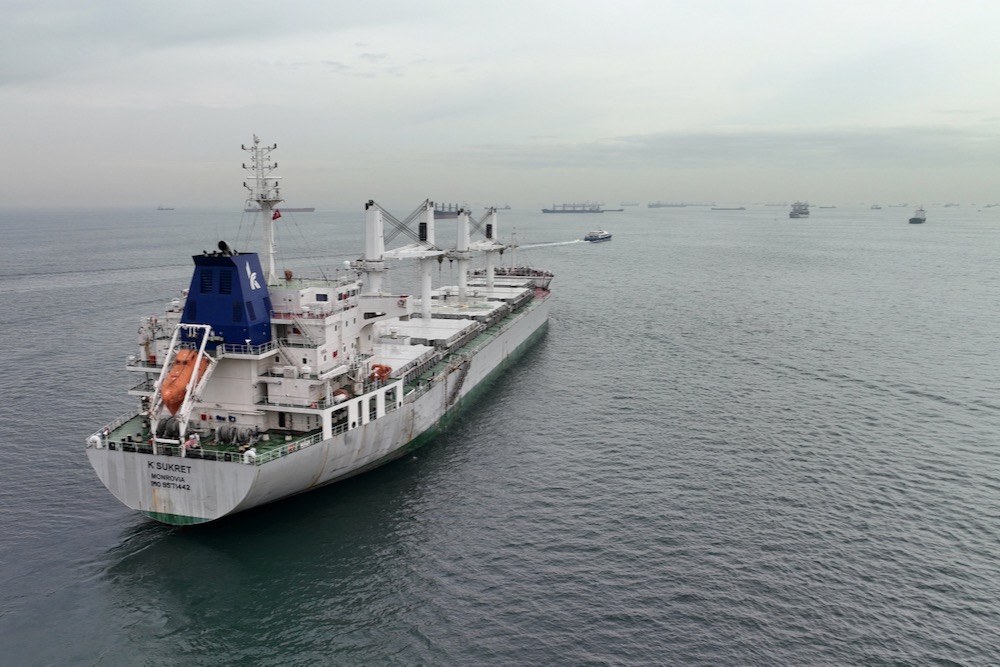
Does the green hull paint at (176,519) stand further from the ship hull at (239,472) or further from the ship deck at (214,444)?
the ship deck at (214,444)

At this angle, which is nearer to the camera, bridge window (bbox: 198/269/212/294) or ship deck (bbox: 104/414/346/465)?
ship deck (bbox: 104/414/346/465)

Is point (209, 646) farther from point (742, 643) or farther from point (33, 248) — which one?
point (33, 248)

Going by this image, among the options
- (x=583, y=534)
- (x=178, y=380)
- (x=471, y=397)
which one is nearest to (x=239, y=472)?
(x=178, y=380)

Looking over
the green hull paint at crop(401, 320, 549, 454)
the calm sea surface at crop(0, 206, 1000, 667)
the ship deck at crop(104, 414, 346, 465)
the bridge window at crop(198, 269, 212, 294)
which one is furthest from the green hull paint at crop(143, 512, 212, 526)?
the green hull paint at crop(401, 320, 549, 454)

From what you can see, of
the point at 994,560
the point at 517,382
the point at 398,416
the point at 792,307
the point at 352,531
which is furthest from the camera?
the point at 792,307

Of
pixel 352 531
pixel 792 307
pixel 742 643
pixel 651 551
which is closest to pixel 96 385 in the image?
pixel 352 531

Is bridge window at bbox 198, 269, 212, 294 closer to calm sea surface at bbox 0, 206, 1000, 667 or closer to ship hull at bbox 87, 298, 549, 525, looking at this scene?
ship hull at bbox 87, 298, 549, 525

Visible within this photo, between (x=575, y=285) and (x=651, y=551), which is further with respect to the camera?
(x=575, y=285)
